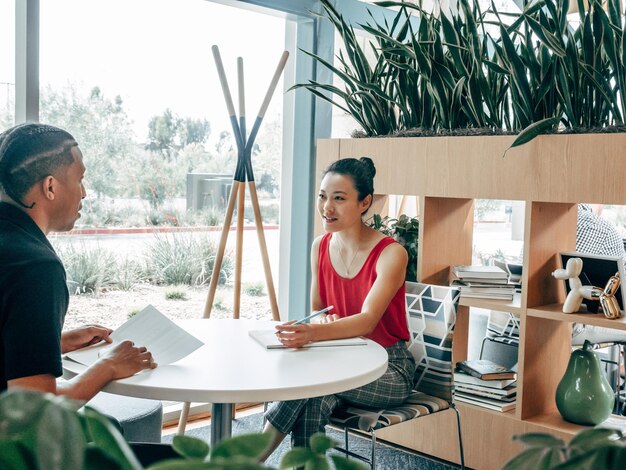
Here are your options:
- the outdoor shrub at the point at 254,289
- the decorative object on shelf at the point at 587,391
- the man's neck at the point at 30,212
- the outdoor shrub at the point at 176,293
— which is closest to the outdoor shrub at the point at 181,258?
the outdoor shrub at the point at 176,293

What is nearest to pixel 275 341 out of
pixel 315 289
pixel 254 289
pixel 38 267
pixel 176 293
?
pixel 315 289

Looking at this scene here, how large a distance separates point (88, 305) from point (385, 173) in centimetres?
161

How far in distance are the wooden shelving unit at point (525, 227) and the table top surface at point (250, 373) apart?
98 centimetres

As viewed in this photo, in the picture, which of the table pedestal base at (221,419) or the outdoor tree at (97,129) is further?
the outdoor tree at (97,129)

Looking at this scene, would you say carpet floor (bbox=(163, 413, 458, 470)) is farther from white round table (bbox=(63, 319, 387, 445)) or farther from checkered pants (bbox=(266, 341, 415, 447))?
white round table (bbox=(63, 319, 387, 445))

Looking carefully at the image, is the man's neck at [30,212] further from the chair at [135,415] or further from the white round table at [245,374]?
the chair at [135,415]

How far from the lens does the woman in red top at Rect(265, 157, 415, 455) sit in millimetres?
2506

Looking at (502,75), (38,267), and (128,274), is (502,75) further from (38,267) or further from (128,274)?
(38,267)

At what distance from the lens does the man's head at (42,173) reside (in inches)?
70.5

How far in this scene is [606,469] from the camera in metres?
0.31

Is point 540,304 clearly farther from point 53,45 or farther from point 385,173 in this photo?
point 53,45

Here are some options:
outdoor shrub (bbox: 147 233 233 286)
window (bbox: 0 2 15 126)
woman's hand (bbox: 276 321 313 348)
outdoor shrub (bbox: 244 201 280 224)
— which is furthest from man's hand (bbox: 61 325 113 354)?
outdoor shrub (bbox: 244 201 280 224)

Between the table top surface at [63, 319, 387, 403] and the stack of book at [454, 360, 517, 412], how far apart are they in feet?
3.34

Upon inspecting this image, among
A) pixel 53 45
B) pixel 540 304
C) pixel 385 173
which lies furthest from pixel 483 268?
pixel 53 45
